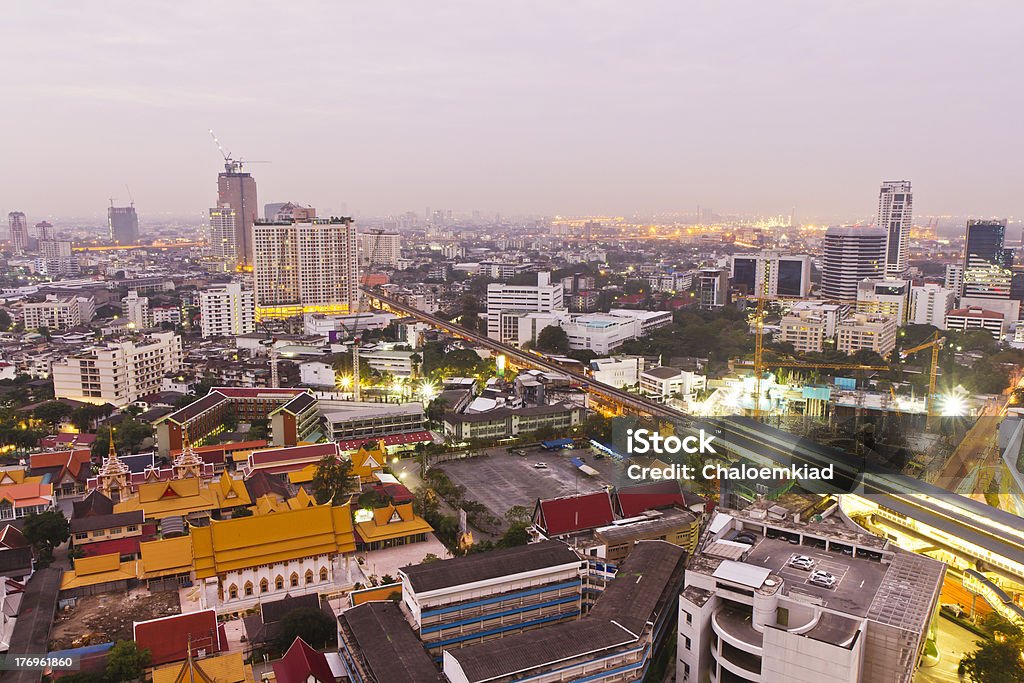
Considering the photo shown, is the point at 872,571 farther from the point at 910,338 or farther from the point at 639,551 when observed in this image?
the point at 910,338

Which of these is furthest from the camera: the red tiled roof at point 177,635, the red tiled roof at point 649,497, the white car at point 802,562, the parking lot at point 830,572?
the red tiled roof at point 649,497

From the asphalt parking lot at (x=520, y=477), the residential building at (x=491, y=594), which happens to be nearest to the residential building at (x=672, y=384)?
the asphalt parking lot at (x=520, y=477)

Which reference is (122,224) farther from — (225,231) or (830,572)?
(830,572)

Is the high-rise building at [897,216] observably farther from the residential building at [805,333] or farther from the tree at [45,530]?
the tree at [45,530]

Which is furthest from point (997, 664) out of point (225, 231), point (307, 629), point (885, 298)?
point (225, 231)

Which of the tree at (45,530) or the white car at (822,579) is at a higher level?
the white car at (822,579)

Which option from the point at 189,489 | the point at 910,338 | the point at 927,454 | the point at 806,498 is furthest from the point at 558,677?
the point at 910,338

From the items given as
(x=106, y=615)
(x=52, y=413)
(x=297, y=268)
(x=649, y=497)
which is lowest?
(x=106, y=615)
